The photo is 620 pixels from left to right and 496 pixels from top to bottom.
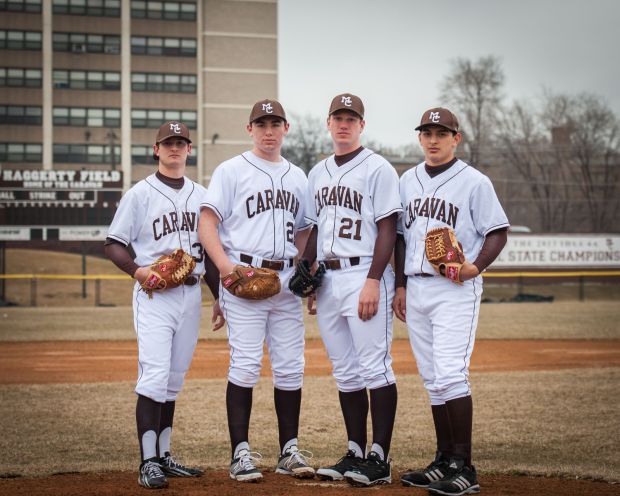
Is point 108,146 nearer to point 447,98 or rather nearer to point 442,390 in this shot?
point 447,98

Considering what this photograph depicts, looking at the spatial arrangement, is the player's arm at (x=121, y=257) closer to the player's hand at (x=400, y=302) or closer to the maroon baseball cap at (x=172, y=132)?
the maroon baseball cap at (x=172, y=132)

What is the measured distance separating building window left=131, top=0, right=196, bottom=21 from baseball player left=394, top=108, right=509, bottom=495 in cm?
4863

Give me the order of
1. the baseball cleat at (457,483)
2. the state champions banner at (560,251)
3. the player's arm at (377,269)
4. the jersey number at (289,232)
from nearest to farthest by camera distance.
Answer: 1. the baseball cleat at (457,483)
2. the player's arm at (377,269)
3. the jersey number at (289,232)
4. the state champions banner at (560,251)

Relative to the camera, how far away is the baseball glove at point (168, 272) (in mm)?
4453

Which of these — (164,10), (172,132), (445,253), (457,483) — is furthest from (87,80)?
(457,483)

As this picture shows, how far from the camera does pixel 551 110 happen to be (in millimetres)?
44062

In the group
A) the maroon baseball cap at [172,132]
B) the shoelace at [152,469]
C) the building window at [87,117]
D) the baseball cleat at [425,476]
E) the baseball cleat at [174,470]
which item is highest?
the building window at [87,117]

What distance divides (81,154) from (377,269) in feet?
153

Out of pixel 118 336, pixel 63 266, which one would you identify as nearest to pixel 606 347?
pixel 118 336

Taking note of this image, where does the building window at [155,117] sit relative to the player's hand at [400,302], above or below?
above

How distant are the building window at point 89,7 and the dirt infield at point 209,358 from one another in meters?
39.5

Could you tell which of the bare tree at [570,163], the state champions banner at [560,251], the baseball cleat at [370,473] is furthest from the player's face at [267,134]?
the bare tree at [570,163]

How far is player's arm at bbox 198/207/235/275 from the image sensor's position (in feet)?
14.5

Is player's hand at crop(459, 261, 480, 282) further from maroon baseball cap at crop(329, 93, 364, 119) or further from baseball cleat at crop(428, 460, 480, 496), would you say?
maroon baseball cap at crop(329, 93, 364, 119)
